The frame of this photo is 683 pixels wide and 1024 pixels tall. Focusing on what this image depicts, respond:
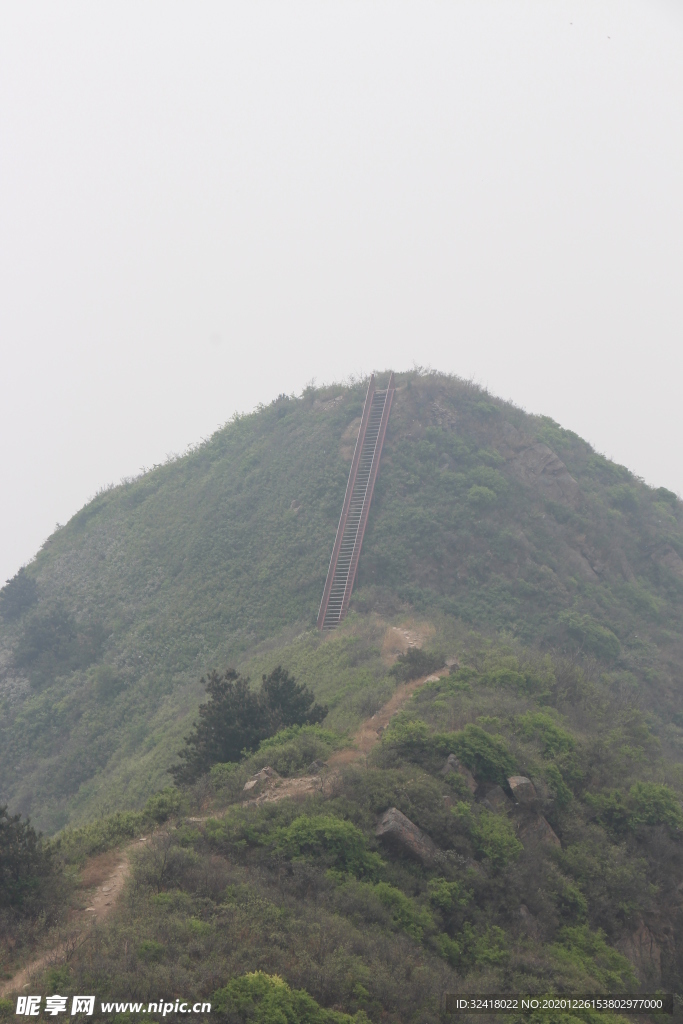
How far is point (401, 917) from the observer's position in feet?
37.4

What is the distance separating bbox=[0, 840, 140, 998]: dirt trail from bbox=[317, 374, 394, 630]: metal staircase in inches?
661

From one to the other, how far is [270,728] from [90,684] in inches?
643

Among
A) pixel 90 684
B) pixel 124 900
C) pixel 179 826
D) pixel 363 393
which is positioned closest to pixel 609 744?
pixel 179 826

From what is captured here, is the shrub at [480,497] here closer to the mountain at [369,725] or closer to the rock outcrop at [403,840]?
the mountain at [369,725]

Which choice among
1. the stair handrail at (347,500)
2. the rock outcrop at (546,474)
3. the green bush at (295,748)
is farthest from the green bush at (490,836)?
the rock outcrop at (546,474)

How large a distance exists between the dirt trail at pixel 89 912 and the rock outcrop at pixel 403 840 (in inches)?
155

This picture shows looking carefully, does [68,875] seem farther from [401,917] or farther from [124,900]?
[401,917]

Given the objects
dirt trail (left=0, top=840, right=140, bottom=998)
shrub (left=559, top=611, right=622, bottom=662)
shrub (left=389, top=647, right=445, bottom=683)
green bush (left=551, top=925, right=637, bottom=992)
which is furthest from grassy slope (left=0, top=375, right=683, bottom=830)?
dirt trail (left=0, top=840, right=140, bottom=998)

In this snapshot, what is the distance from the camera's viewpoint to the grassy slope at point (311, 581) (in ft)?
88.9

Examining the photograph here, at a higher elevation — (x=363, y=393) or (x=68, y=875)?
(x=363, y=393)

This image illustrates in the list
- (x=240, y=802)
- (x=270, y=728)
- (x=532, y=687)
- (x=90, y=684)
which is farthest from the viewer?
(x=90, y=684)

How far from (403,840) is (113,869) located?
4451mm

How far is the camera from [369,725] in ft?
59.5

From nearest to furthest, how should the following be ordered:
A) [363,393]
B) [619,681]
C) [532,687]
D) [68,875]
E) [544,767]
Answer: [68,875]
[544,767]
[532,687]
[619,681]
[363,393]
